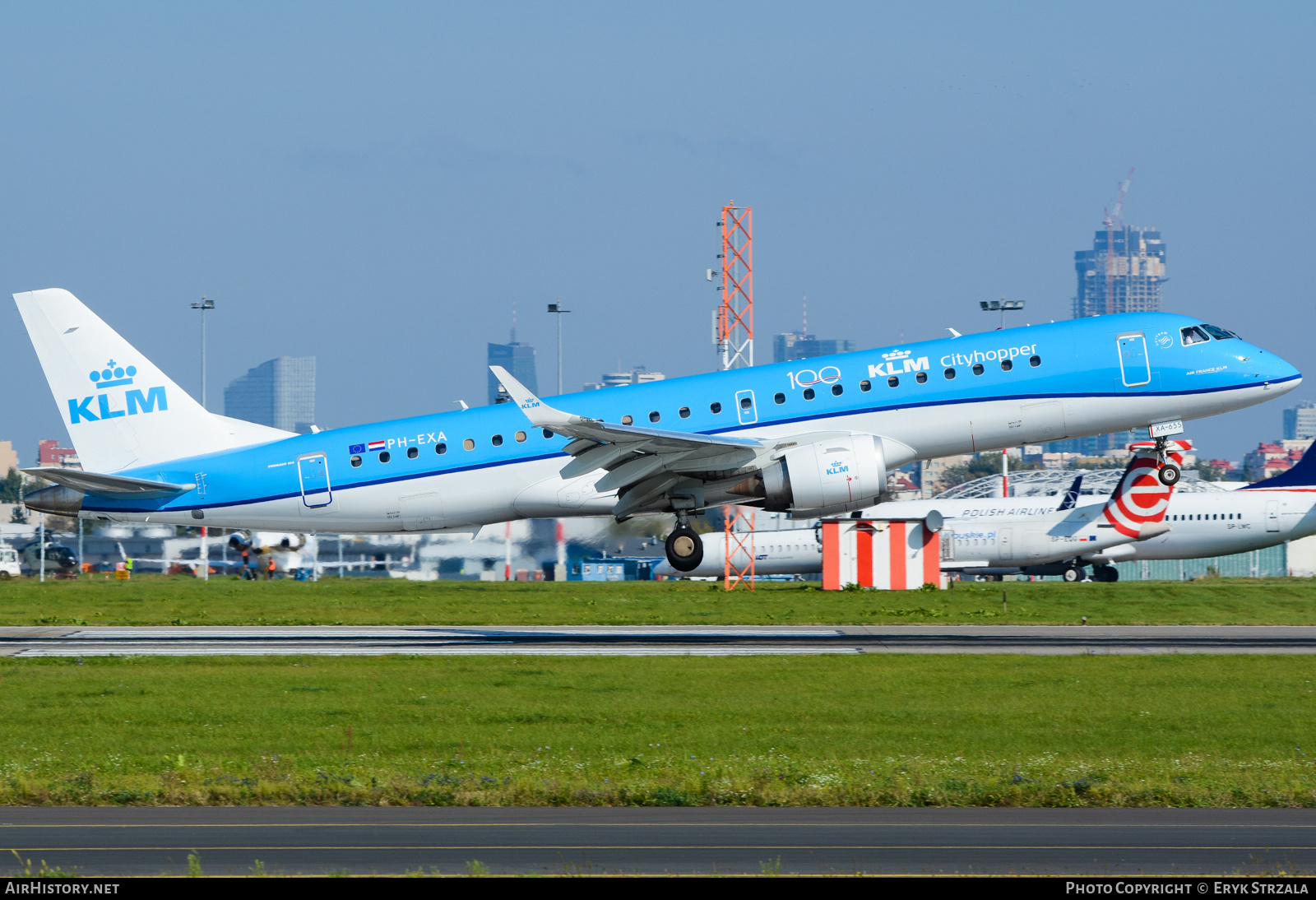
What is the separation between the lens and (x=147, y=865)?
42.8 ft

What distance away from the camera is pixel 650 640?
122ft

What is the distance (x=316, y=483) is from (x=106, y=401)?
6757 millimetres

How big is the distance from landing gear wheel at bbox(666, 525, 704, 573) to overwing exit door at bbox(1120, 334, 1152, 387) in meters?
11.3

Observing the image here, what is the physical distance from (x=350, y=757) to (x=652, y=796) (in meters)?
5.56

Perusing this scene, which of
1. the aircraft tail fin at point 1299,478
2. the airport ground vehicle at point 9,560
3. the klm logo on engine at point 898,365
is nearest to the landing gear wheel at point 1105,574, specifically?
the aircraft tail fin at point 1299,478

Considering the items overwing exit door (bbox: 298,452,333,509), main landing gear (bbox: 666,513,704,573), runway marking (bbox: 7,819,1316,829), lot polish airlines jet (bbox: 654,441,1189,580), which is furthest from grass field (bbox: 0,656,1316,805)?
lot polish airlines jet (bbox: 654,441,1189,580)

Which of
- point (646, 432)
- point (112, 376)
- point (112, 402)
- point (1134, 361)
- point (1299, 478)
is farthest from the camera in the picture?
point (1299, 478)

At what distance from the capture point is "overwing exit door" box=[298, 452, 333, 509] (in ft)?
123

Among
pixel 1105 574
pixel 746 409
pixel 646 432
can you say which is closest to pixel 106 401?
pixel 646 432

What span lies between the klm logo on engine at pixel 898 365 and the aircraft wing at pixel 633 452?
10.7 ft

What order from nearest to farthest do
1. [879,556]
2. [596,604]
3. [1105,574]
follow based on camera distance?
[596,604]
[879,556]
[1105,574]

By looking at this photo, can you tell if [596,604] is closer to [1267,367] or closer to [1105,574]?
[1267,367]
